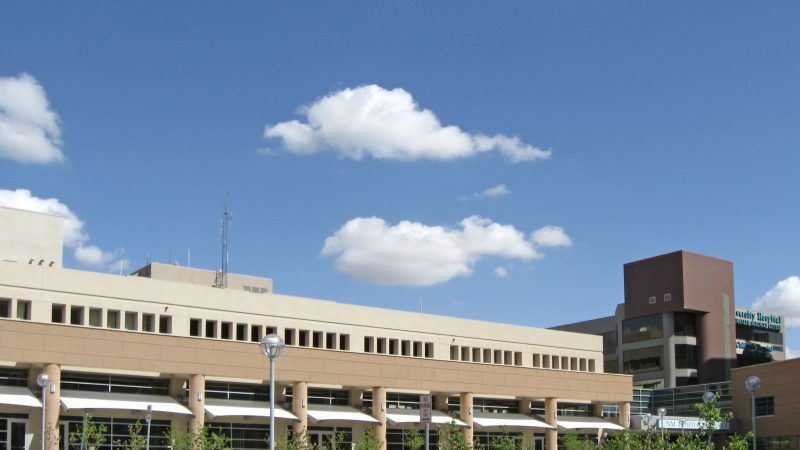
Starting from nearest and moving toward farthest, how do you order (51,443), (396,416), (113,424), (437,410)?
(51,443) → (113,424) → (396,416) → (437,410)

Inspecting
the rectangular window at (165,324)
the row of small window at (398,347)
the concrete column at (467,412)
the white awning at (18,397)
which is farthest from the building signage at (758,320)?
the white awning at (18,397)

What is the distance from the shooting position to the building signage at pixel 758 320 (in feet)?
428

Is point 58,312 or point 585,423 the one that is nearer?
point 58,312

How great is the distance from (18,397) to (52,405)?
1.80m

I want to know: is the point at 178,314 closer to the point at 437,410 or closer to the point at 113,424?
the point at 113,424

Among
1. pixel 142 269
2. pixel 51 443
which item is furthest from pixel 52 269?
pixel 142 269

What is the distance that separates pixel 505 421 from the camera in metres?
81.9

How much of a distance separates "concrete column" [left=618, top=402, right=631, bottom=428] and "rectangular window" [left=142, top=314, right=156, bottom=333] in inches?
1626

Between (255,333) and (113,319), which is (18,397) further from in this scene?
(255,333)

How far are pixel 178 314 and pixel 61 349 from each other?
11.7 meters

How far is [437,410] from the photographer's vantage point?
81.2 meters

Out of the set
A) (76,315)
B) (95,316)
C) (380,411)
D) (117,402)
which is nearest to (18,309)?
(76,315)

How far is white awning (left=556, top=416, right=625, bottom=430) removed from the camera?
284ft

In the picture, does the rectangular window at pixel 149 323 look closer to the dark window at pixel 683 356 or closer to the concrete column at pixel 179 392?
the concrete column at pixel 179 392
